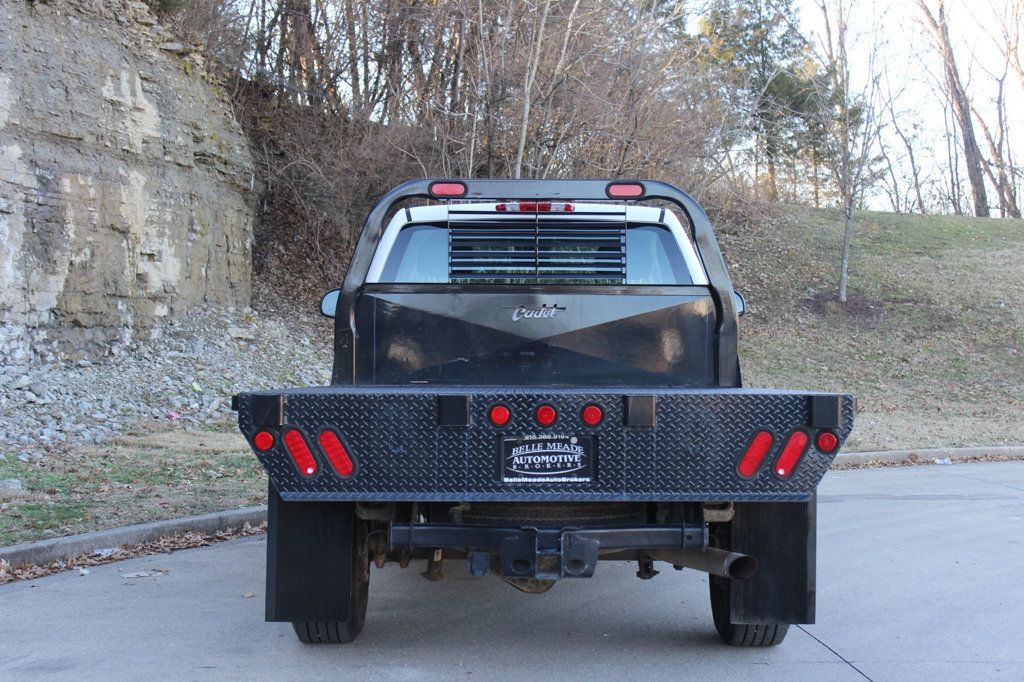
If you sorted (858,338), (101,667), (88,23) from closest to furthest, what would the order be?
1. (101,667)
2. (88,23)
3. (858,338)

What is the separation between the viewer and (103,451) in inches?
415

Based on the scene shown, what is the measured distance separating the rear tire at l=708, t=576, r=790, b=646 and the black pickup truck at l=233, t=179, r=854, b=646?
0.01m

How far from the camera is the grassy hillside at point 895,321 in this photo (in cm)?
1777

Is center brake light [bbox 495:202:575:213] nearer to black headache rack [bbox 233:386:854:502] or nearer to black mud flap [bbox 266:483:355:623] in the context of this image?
black headache rack [bbox 233:386:854:502]

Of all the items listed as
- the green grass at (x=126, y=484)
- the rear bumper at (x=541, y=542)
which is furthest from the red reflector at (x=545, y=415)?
the green grass at (x=126, y=484)

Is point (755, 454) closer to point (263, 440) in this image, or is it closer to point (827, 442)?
point (827, 442)

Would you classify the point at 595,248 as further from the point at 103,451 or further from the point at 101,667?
the point at 103,451

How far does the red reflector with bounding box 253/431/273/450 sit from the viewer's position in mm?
3949

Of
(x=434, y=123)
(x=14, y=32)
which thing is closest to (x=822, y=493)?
(x=434, y=123)

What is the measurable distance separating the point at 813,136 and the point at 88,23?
27.3 m

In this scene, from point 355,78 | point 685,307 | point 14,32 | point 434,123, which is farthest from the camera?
point 355,78

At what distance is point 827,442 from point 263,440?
7.52 feet

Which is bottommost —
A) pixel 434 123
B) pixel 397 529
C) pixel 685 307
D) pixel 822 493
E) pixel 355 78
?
pixel 822 493

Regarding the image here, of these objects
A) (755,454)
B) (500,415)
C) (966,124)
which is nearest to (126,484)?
(500,415)
